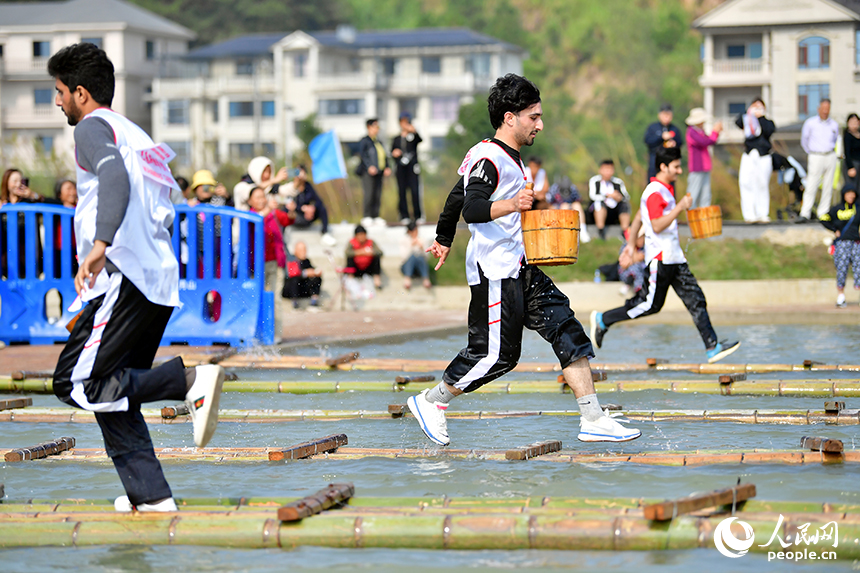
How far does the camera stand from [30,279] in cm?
1312

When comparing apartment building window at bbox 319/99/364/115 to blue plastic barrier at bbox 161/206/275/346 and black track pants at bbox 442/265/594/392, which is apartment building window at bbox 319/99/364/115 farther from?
black track pants at bbox 442/265/594/392

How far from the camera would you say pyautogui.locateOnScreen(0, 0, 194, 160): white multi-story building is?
256ft

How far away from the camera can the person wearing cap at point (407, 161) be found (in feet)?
61.3

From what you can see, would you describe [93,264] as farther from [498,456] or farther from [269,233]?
[269,233]

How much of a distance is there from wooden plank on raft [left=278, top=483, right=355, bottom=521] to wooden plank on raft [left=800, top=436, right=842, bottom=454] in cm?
240

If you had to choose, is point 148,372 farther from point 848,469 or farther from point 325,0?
point 325,0

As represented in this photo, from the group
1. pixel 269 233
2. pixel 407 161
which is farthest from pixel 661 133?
pixel 269 233

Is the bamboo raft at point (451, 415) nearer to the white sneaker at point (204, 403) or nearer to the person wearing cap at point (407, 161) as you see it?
the white sneaker at point (204, 403)

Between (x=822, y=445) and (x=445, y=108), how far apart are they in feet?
261

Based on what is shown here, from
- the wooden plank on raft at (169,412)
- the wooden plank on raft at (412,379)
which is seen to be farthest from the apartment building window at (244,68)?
the wooden plank on raft at (169,412)

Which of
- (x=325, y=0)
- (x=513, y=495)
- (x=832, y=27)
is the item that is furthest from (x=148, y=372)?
(x=325, y=0)

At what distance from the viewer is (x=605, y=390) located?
892cm

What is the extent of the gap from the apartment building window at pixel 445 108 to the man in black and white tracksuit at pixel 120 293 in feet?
259

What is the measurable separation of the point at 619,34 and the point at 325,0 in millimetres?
Result: 25572
